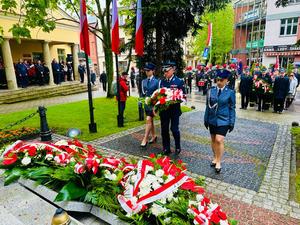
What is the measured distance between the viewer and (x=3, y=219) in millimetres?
2484

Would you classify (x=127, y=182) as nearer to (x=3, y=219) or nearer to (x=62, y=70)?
(x=3, y=219)

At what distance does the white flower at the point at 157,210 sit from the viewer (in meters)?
2.25

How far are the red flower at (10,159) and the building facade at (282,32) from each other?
32.6 m

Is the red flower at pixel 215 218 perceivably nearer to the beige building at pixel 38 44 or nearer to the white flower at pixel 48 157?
the white flower at pixel 48 157

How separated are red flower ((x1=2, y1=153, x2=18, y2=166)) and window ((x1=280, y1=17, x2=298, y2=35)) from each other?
33962mm

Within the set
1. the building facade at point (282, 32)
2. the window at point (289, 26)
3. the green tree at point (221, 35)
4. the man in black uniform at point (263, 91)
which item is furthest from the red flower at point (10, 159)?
the green tree at point (221, 35)

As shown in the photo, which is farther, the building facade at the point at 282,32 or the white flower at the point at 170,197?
the building facade at the point at 282,32

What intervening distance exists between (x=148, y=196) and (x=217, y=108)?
8.94 ft

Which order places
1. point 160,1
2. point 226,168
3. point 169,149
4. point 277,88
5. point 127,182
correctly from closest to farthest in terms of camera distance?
point 127,182
point 226,168
point 169,149
point 160,1
point 277,88

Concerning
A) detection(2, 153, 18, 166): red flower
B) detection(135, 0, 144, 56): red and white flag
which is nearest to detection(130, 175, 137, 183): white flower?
detection(2, 153, 18, 166): red flower

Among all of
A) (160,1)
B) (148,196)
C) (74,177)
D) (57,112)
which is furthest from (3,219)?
(57,112)

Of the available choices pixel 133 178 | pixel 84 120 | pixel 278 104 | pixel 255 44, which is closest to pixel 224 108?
pixel 133 178

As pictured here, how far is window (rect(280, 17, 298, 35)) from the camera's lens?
2869 cm

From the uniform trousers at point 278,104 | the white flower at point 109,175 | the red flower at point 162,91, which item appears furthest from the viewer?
the uniform trousers at point 278,104
